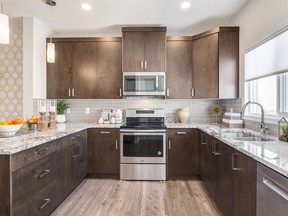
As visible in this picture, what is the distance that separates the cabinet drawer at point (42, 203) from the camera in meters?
1.71

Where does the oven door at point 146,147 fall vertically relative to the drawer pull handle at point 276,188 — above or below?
below

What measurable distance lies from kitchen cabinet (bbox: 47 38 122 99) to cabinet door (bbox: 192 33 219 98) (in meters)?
1.35

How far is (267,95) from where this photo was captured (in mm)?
2598

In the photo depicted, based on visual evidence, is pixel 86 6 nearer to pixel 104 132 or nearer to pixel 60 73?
pixel 60 73

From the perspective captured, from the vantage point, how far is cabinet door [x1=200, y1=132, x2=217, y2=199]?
8.34 feet

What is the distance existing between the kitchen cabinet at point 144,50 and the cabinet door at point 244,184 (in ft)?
7.06

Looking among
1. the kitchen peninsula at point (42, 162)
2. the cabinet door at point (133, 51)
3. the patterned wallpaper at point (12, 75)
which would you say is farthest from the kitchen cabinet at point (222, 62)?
the patterned wallpaper at point (12, 75)

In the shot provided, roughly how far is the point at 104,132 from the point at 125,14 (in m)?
1.92

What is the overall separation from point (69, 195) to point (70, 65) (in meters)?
2.21

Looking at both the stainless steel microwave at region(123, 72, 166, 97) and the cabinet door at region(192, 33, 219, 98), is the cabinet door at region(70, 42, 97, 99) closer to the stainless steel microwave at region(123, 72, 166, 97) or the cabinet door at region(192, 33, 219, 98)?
the stainless steel microwave at region(123, 72, 166, 97)

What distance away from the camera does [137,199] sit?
269cm

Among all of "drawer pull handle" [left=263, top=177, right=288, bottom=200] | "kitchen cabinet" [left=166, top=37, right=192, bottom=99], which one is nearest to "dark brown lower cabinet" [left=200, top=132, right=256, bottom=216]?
"drawer pull handle" [left=263, top=177, right=288, bottom=200]

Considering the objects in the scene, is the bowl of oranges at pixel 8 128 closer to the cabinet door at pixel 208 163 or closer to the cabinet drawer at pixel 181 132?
the cabinet drawer at pixel 181 132

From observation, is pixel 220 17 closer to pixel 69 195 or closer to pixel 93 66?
pixel 93 66
